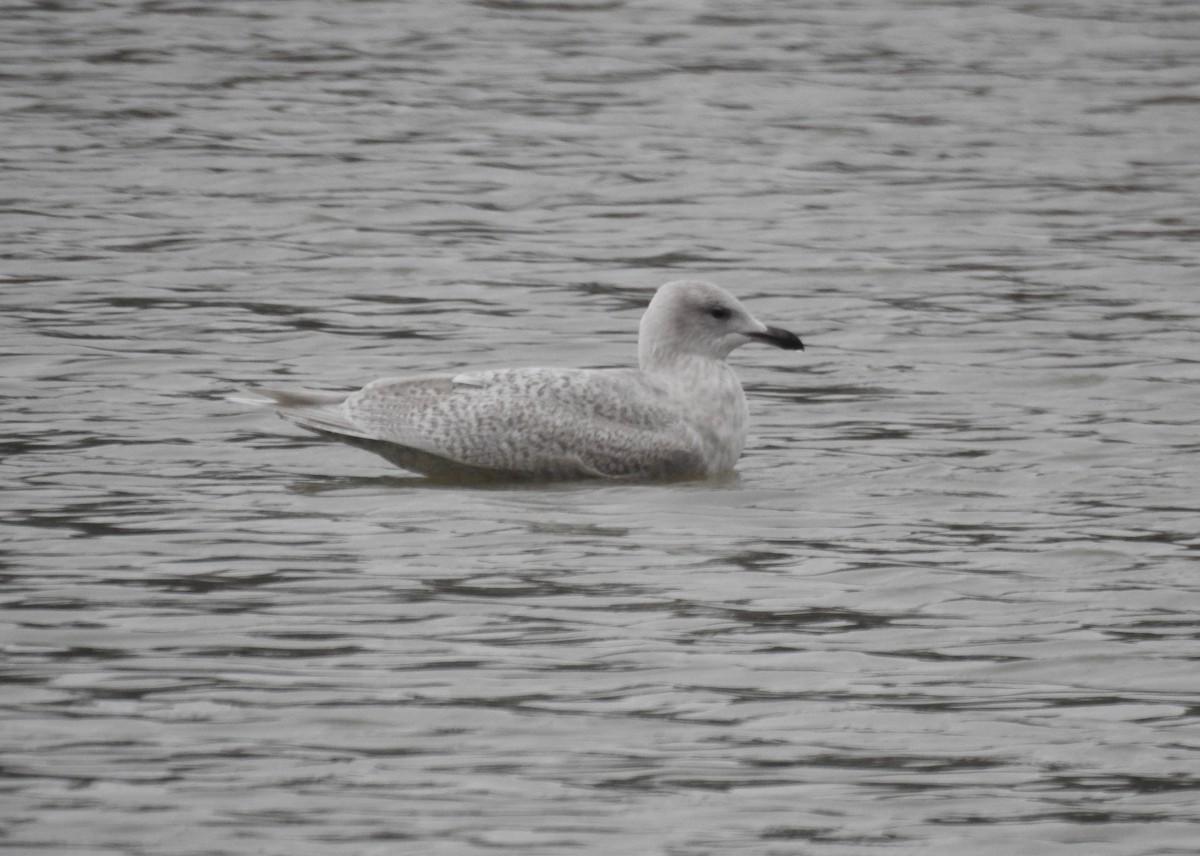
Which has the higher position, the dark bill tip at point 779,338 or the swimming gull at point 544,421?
the dark bill tip at point 779,338

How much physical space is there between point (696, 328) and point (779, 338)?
0.36m

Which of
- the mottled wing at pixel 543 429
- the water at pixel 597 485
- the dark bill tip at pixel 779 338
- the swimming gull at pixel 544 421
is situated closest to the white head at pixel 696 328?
the dark bill tip at pixel 779 338

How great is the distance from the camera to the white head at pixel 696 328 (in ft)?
35.5

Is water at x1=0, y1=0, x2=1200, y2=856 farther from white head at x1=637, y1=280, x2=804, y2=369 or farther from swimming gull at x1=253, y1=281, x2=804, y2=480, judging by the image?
white head at x1=637, y1=280, x2=804, y2=369

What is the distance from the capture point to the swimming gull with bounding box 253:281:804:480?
1030 centimetres

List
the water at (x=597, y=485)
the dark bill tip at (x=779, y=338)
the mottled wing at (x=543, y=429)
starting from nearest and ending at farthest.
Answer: the water at (x=597, y=485) → the mottled wing at (x=543, y=429) → the dark bill tip at (x=779, y=338)

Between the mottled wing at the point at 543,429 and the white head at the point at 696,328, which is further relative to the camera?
the white head at the point at 696,328

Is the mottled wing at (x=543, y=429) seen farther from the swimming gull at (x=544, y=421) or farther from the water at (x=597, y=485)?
the water at (x=597, y=485)

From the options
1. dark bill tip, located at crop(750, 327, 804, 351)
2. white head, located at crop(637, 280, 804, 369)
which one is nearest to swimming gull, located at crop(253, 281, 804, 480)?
white head, located at crop(637, 280, 804, 369)

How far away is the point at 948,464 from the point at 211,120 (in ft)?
33.5

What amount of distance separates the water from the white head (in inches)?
21.9

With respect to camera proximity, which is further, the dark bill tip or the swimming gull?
the dark bill tip

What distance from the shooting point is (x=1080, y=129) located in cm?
1950

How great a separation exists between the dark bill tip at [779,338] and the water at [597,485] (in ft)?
1.63
